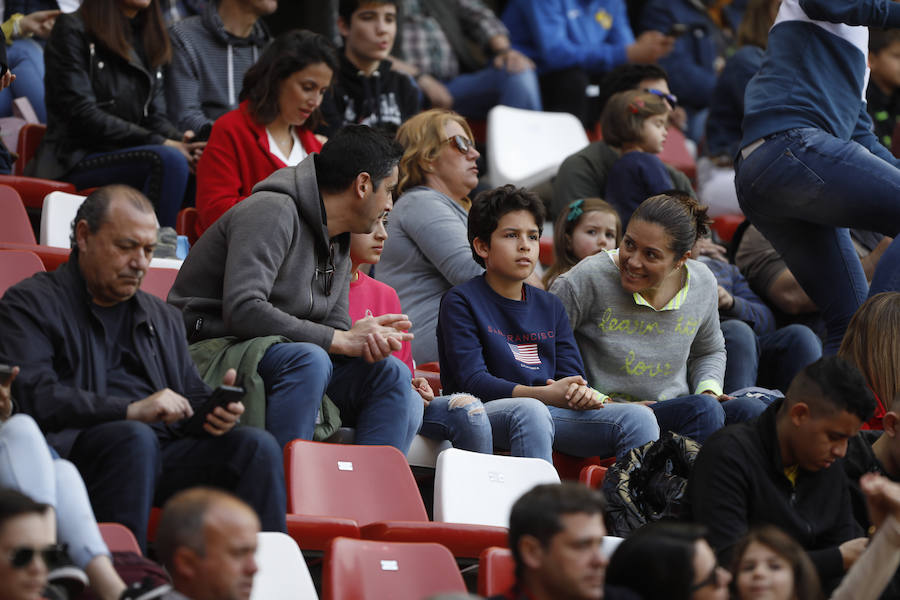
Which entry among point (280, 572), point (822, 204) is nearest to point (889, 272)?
point (822, 204)

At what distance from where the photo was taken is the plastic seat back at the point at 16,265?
364cm

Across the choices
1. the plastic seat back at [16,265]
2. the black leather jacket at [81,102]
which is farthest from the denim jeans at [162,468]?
the black leather jacket at [81,102]

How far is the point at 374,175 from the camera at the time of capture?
3.74 meters

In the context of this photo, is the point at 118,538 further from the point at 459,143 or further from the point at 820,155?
the point at 459,143

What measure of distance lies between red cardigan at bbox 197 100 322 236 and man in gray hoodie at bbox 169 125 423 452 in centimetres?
91

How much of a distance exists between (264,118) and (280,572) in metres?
2.29

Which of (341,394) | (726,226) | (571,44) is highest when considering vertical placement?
(571,44)

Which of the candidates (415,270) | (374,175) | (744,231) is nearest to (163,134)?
(415,270)

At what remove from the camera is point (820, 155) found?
3779 millimetres

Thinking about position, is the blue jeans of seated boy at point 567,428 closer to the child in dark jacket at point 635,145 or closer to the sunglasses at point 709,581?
the sunglasses at point 709,581

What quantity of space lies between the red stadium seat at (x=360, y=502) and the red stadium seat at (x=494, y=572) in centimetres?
28

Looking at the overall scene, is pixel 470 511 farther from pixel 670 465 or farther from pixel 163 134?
pixel 163 134

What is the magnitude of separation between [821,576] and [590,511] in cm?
75

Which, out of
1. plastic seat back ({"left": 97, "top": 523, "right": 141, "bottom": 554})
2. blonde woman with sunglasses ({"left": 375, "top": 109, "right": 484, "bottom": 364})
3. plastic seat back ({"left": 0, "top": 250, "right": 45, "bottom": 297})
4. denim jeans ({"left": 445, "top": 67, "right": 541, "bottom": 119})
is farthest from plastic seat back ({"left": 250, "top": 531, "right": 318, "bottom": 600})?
denim jeans ({"left": 445, "top": 67, "right": 541, "bottom": 119})
